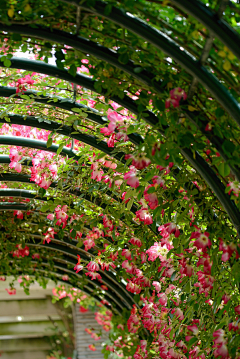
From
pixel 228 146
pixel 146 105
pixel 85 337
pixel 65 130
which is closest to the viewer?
pixel 228 146

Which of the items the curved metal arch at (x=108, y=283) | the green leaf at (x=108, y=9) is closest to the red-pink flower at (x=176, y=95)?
the green leaf at (x=108, y=9)

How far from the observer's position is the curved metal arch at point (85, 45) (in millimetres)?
1440

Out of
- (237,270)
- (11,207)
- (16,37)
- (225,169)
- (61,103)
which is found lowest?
(237,270)

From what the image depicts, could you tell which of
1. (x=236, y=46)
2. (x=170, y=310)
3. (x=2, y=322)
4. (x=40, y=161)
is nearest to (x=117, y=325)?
(x=170, y=310)

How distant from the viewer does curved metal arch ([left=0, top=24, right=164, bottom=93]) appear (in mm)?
1440

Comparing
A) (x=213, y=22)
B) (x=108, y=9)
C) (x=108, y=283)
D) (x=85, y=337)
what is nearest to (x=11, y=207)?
(x=108, y=283)

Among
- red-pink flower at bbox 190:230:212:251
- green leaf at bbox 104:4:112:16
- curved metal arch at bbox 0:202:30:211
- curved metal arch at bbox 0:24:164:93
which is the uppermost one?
curved metal arch at bbox 0:202:30:211

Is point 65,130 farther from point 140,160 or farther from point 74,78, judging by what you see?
point 140,160

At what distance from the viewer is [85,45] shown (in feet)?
4.76

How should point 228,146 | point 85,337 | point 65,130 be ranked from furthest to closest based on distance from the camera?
1. point 85,337
2. point 65,130
3. point 228,146

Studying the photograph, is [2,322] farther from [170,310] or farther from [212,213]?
[212,213]

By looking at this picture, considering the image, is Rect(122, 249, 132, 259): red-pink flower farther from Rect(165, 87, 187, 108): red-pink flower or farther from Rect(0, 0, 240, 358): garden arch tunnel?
Rect(165, 87, 187, 108): red-pink flower

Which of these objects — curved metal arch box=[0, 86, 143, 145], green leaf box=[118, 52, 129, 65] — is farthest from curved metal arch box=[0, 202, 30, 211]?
green leaf box=[118, 52, 129, 65]

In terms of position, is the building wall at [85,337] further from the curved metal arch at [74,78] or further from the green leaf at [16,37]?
the green leaf at [16,37]
